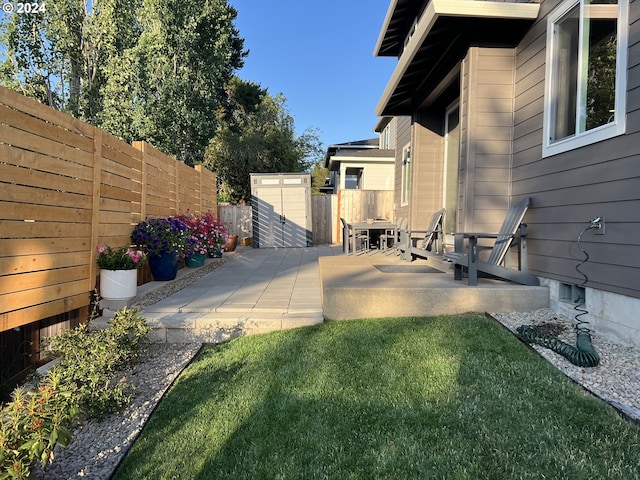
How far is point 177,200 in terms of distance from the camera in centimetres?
631

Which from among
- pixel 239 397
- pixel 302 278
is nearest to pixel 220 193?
pixel 302 278

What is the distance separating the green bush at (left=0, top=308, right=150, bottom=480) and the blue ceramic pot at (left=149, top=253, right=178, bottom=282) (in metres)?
2.26

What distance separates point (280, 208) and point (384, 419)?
9.81m

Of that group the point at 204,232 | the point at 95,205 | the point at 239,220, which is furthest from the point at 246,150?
the point at 95,205

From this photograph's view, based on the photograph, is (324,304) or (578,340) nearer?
(578,340)

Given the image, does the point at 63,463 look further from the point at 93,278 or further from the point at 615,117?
the point at 615,117

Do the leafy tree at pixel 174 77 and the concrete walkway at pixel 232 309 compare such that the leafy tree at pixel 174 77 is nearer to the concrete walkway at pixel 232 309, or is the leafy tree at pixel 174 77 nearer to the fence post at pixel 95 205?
the concrete walkway at pixel 232 309

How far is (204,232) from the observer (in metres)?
6.67

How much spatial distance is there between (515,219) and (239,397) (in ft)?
10.3

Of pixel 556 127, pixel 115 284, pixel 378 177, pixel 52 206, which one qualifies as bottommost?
pixel 115 284

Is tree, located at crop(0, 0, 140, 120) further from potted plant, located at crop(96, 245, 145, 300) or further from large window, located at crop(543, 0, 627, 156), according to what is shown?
large window, located at crop(543, 0, 627, 156)

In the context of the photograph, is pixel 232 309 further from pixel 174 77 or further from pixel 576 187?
pixel 174 77

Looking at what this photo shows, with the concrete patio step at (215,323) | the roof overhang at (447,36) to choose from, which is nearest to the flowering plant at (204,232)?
the concrete patio step at (215,323)

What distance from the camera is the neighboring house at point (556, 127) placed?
8.96 ft
